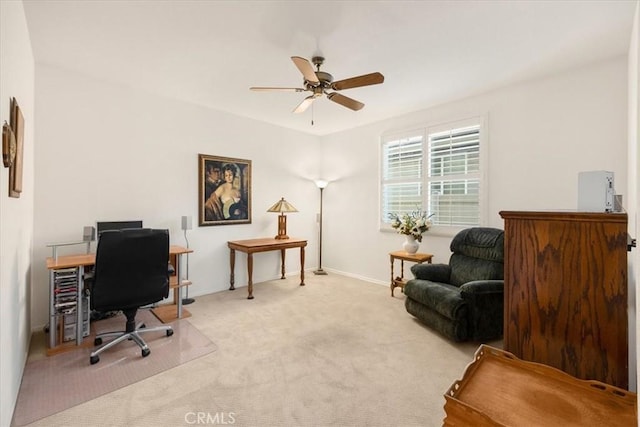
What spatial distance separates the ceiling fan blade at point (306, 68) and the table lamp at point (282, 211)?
7.92ft

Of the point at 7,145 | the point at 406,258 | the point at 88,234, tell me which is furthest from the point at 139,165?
the point at 406,258

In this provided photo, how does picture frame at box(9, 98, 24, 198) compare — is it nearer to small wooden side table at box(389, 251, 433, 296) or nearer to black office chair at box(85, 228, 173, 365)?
black office chair at box(85, 228, 173, 365)

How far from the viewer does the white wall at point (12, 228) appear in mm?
1514

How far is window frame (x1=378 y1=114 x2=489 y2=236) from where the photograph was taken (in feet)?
11.7

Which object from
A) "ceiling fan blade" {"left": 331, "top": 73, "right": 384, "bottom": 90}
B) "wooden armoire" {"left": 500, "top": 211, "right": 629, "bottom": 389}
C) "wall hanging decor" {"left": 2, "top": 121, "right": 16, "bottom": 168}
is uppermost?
"ceiling fan blade" {"left": 331, "top": 73, "right": 384, "bottom": 90}

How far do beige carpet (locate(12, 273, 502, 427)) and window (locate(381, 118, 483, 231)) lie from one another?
151 cm

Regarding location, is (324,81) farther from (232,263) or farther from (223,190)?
(232,263)

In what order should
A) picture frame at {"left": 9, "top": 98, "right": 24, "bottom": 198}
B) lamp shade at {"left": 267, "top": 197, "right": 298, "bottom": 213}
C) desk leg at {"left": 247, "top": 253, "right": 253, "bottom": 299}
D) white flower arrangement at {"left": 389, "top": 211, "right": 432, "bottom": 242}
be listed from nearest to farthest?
picture frame at {"left": 9, "top": 98, "right": 24, "bottom": 198} → white flower arrangement at {"left": 389, "top": 211, "right": 432, "bottom": 242} → desk leg at {"left": 247, "top": 253, "right": 253, "bottom": 299} → lamp shade at {"left": 267, "top": 197, "right": 298, "bottom": 213}

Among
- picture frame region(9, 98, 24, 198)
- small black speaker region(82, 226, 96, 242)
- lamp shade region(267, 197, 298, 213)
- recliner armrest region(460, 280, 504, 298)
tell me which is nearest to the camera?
picture frame region(9, 98, 24, 198)

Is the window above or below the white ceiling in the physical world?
below

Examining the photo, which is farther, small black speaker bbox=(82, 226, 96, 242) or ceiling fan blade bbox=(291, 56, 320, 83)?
small black speaker bbox=(82, 226, 96, 242)

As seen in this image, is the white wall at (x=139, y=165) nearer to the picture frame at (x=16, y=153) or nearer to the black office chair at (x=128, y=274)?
the black office chair at (x=128, y=274)

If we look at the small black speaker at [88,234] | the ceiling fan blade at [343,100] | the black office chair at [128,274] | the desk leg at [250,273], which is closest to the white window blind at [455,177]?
the ceiling fan blade at [343,100]

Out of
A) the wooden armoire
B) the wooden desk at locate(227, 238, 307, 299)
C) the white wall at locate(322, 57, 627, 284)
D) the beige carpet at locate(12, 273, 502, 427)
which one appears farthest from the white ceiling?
the beige carpet at locate(12, 273, 502, 427)
